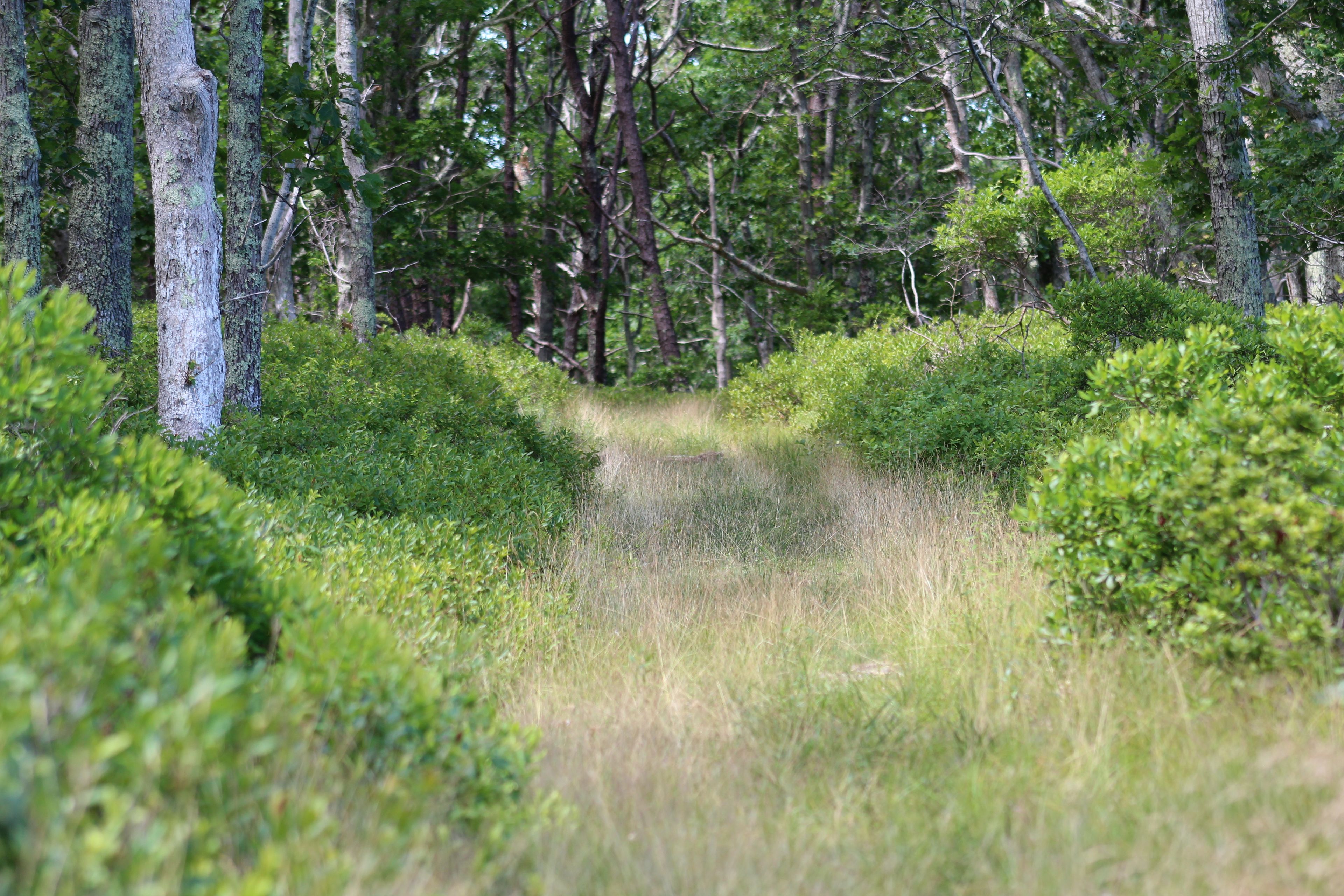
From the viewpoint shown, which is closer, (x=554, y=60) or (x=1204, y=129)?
(x=1204, y=129)

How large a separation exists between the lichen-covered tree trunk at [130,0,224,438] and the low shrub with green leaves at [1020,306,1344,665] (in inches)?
212

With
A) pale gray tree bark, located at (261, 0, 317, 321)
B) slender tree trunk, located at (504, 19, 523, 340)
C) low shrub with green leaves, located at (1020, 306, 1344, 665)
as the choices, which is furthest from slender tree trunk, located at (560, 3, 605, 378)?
low shrub with green leaves, located at (1020, 306, 1344, 665)

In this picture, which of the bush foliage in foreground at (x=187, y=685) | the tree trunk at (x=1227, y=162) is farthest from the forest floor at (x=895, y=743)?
the tree trunk at (x=1227, y=162)

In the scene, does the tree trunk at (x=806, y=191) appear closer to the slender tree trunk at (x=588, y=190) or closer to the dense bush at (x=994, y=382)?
the slender tree trunk at (x=588, y=190)

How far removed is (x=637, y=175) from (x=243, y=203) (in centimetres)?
1026

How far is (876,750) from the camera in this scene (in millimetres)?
3623

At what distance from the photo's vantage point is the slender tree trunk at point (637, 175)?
16.9 m

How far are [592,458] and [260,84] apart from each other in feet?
13.9

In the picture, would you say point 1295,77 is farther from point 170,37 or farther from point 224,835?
point 224,835

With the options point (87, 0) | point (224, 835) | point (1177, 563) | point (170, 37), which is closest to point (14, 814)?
point (224, 835)

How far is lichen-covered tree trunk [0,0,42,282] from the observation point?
806cm

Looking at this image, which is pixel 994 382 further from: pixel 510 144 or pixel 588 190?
pixel 510 144

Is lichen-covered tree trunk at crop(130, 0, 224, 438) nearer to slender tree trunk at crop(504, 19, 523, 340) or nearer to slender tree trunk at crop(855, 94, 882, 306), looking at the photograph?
slender tree trunk at crop(504, 19, 523, 340)

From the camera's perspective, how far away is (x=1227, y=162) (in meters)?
A: 9.09
